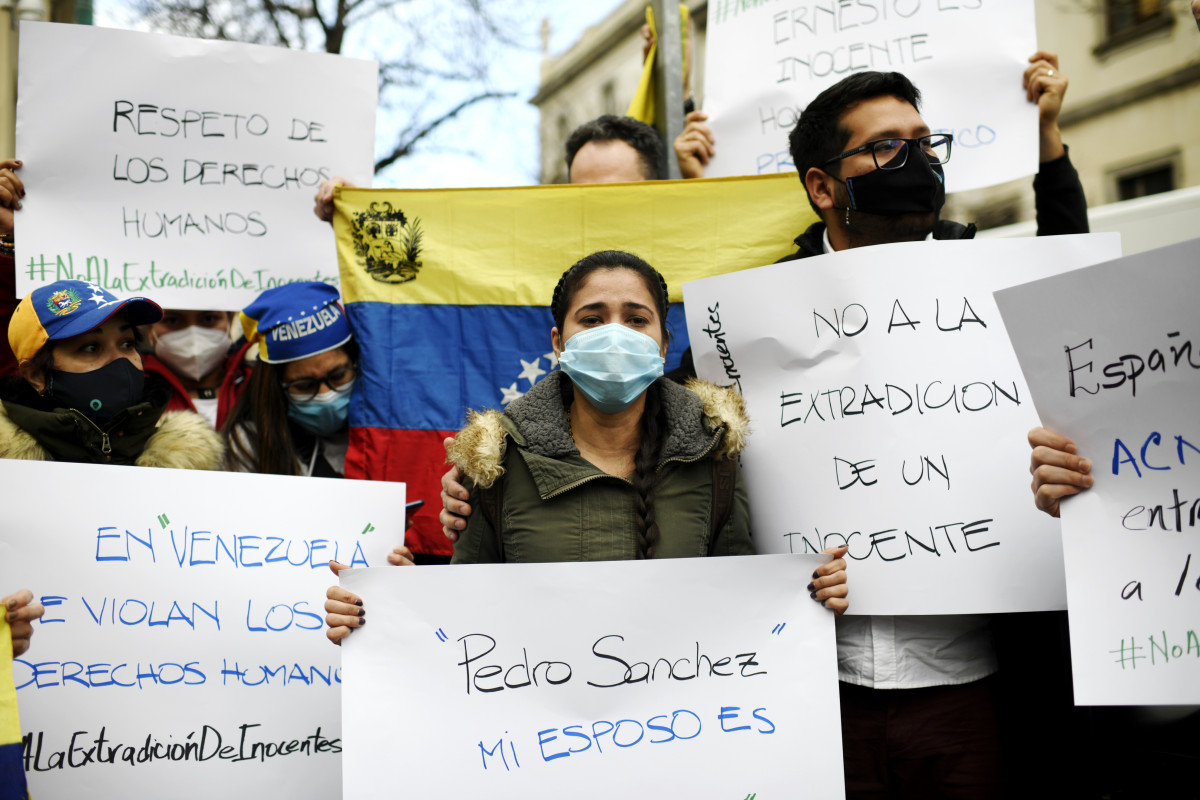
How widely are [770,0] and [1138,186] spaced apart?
1414 cm

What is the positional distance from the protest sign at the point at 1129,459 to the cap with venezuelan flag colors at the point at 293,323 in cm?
228

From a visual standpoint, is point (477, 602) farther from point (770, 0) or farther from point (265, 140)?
point (770, 0)

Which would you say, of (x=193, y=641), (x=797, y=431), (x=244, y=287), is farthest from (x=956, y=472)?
(x=244, y=287)

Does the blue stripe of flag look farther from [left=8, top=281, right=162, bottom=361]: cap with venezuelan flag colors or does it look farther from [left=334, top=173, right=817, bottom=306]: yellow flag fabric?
[left=8, top=281, right=162, bottom=361]: cap with venezuelan flag colors

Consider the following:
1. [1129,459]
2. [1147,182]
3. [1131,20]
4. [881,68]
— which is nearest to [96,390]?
[1129,459]

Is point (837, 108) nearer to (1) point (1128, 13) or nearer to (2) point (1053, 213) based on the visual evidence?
(2) point (1053, 213)

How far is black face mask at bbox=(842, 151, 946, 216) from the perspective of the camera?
7.82ft

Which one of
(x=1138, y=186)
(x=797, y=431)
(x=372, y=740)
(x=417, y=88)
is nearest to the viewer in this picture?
(x=372, y=740)

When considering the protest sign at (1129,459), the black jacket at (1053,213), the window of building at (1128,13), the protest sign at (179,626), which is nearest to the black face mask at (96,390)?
the protest sign at (179,626)

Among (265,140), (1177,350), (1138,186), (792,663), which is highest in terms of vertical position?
(1138,186)

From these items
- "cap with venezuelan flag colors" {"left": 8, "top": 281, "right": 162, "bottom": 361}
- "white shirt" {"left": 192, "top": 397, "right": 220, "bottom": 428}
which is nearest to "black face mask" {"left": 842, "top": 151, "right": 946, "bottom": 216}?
"cap with venezuelan flag colors" {"left": 8, "top": 281, "right": 162, "bottom": 361}

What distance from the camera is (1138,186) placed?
14.7 m

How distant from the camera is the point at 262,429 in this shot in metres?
3.17

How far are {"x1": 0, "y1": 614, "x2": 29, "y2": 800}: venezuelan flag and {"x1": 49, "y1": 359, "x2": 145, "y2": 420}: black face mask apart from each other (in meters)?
0.86
